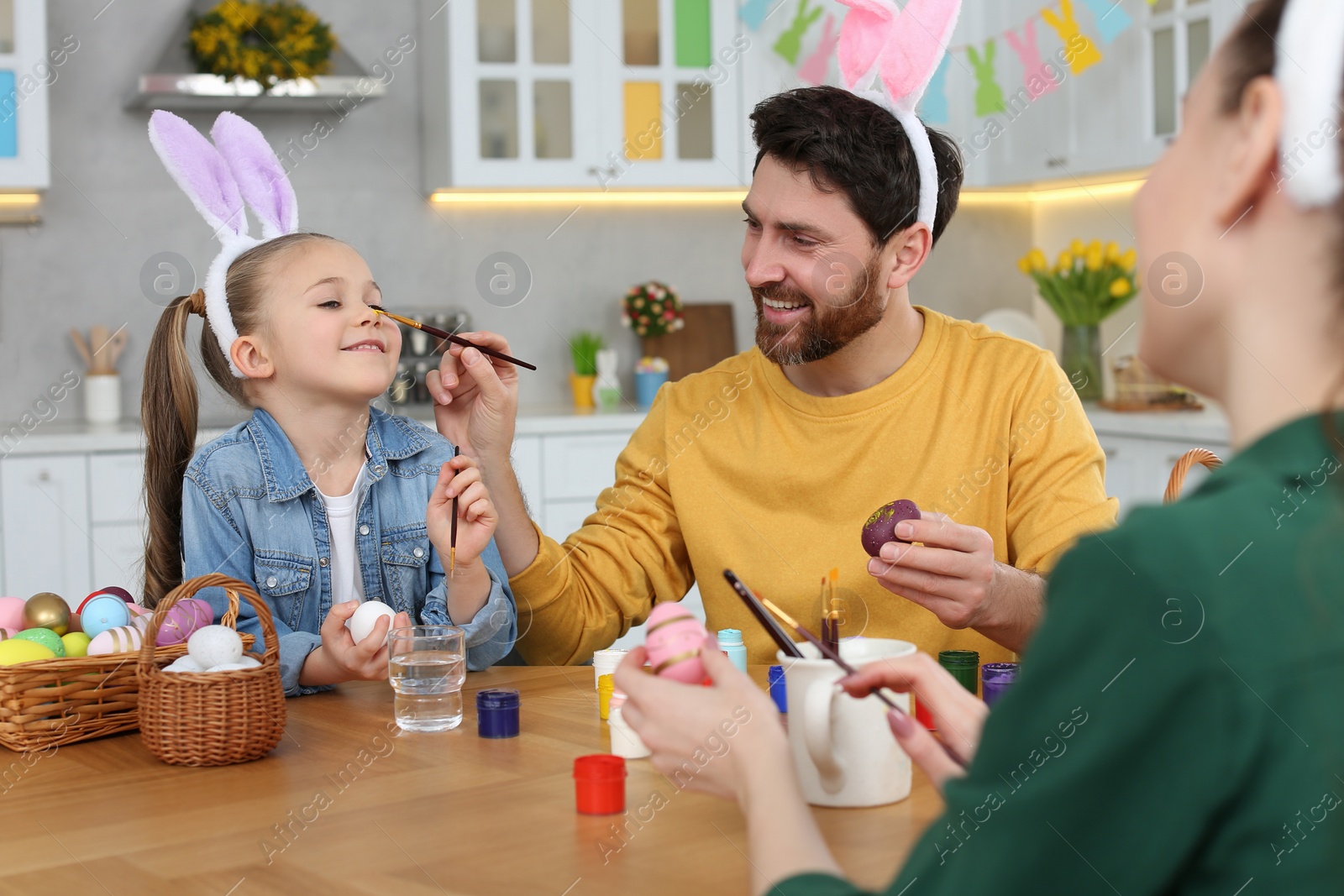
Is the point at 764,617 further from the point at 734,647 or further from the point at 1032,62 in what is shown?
the point at 1032,62

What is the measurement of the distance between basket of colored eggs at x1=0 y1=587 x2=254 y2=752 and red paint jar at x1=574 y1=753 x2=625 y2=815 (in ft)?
1.43

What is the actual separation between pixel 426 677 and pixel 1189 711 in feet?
3.04

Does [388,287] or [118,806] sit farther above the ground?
[388,287]

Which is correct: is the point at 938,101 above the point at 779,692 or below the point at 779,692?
above

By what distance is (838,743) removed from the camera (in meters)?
1.03

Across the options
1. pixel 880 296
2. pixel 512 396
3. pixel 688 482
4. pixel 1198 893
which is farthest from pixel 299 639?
pixel 1198 893

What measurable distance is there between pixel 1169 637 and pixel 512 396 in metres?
1.43

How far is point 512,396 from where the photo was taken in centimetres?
191

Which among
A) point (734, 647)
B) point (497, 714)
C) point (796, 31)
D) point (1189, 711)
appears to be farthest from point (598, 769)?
point (796, 31)

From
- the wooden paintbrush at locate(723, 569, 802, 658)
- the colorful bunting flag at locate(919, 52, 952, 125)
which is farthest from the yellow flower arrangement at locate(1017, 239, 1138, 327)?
the wooden paintbrush at locate(723, 569, 802, 658)

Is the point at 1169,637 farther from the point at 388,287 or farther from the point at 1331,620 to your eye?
the point at 388,287

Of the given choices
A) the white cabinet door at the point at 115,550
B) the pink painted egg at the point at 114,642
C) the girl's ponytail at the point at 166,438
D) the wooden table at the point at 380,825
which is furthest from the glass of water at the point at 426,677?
the white cabinet door at the point at 115,550

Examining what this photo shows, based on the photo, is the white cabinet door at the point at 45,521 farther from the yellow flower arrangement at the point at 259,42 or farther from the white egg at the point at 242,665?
the white egg at the point at 242,665

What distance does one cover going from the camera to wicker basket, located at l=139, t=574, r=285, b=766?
1219 millimetres
